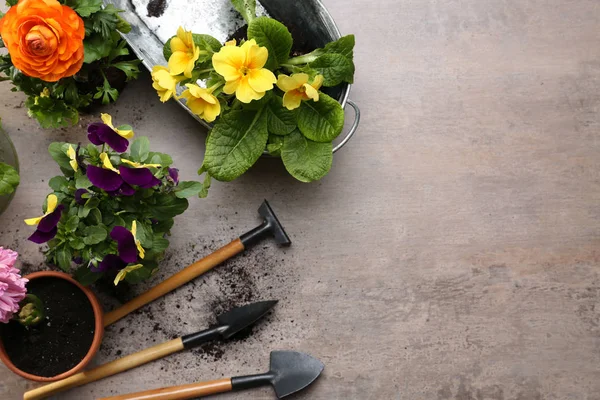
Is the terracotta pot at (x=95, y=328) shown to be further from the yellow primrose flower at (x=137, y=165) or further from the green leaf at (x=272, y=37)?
the green leaf at (x=272, y=37)

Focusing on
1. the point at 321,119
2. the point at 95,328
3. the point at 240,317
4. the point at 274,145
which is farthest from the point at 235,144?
the point at 95,328

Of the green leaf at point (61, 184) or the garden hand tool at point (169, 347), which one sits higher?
the green leaf at point (61, 184)

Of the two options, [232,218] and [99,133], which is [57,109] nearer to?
[99,133]

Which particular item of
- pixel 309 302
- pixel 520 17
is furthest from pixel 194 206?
pixel 520 17

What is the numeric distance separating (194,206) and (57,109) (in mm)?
396

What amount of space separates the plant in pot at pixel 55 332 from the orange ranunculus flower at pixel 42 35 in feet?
1.52

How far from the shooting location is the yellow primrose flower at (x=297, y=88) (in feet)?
4.17

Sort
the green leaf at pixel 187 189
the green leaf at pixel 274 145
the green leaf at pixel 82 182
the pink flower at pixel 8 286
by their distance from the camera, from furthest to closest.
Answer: the green leaf at pixel 274 145 → the green leaf at pixel 187 189 → the green leaf at pixel 82 182 → the pink flower at pixel 8 286

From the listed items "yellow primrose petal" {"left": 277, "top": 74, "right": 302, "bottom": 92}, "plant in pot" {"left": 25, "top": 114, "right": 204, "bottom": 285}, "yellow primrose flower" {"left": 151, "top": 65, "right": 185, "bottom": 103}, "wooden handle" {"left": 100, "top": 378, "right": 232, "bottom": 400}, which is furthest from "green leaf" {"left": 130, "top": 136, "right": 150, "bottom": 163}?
"wooden handle" {"left": 100, "top": 378, "right": 232, "bottom": 400}

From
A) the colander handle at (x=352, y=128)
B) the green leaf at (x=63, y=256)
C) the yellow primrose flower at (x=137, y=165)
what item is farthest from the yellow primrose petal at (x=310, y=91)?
the green leaf at (x=63, y=256)

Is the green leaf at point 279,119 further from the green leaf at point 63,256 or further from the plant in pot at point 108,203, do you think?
the green leaf at point 63,256

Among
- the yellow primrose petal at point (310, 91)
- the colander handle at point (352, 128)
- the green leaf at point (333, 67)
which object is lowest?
the colander handle at point (352, 128)

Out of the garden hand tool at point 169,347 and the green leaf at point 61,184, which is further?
the garden hand tool at point 169,347

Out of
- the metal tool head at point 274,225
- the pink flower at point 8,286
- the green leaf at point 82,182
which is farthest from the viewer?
the metal tool head at point 274,225
